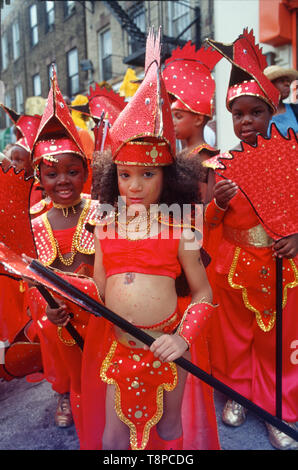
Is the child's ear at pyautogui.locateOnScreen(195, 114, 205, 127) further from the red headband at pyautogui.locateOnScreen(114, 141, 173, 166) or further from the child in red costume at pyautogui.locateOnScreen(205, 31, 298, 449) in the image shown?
the red headband at pyautogui.locateOnScreen(114, 141, 173, 166)

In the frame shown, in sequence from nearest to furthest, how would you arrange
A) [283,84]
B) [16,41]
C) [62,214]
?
[62,214] < [283,84] < [16,41]

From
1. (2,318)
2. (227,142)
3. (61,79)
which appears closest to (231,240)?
(2,318)

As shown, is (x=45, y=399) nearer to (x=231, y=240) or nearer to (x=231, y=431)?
(x=231, y=431)

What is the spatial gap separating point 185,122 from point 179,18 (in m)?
8.75

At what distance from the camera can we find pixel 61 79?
15.5 meters

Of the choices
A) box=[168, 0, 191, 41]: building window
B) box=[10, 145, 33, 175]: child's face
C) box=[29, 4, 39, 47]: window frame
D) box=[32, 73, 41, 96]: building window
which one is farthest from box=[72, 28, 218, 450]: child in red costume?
box=[29, 4, 39, 47]: window frame

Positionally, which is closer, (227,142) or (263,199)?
(263,199)

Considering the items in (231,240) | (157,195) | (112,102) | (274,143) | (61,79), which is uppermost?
(61,79)

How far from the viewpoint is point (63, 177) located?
6.30 feet

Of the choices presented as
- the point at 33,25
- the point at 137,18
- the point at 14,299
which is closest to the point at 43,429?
the point at 14,299

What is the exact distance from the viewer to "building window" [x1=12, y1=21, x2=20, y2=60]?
1877cm

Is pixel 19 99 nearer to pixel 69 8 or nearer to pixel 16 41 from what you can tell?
pixel 16 41

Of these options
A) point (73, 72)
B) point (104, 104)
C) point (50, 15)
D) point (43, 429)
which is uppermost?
point (50, 15)
